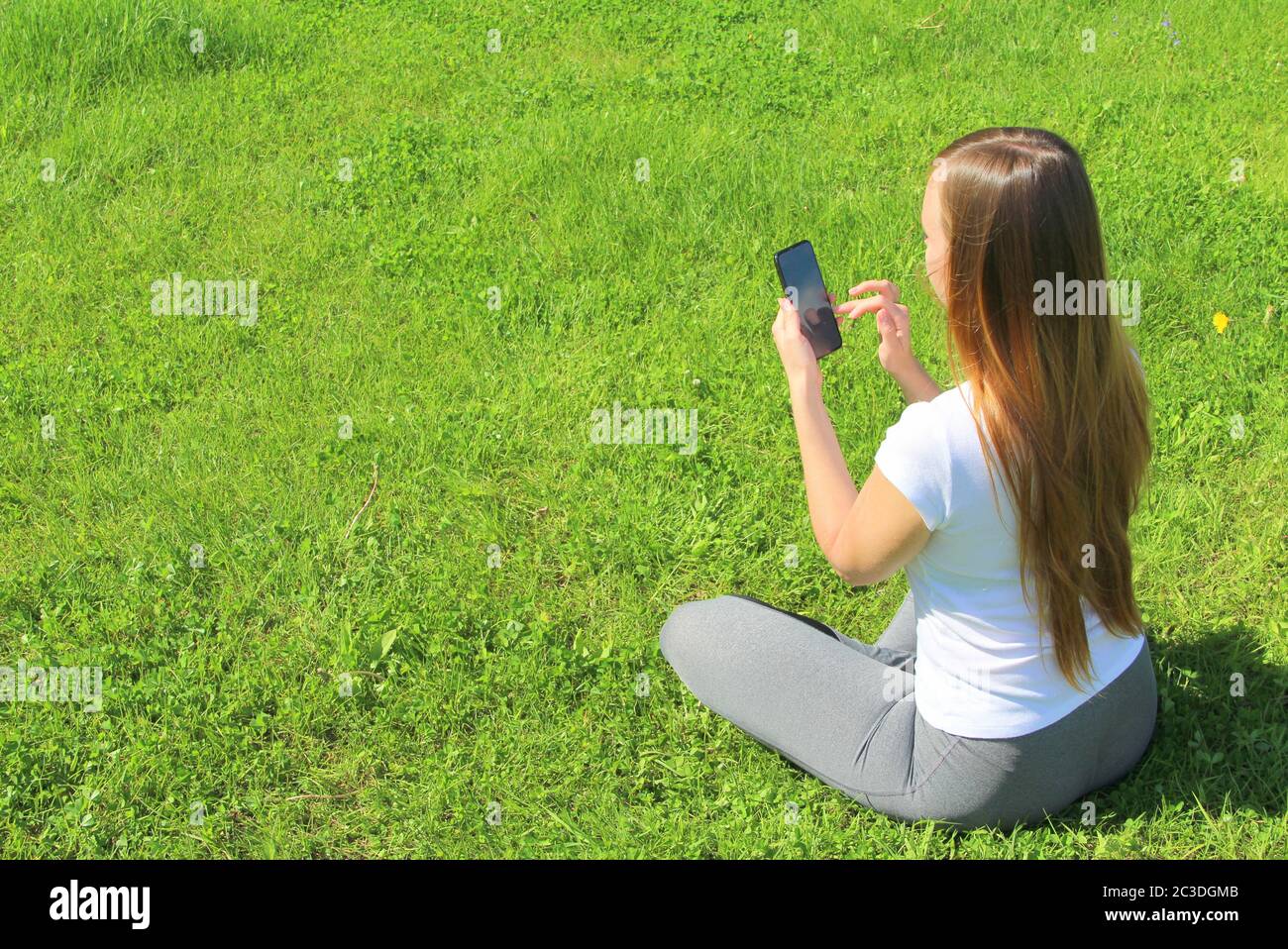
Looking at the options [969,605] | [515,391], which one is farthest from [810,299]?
[515,391]

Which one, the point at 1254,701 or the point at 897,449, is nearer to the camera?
the point at 897,449

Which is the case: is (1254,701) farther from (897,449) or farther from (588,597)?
(588,597)

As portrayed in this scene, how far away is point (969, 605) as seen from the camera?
254 cm

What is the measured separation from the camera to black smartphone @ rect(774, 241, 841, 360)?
10.6 feet

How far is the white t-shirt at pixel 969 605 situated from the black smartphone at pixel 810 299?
776 millimetres

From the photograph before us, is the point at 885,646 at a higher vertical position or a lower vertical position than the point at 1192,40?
lower

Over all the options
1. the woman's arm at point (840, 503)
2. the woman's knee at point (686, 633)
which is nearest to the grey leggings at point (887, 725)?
the woman's knee at point (686, 633)

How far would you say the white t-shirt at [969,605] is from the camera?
235 centimetres

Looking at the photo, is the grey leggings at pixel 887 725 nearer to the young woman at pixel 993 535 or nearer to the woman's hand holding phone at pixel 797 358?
the young woman at pixel 993 535

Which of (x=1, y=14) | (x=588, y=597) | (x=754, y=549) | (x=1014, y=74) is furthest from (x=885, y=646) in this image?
(x=1, y=14)

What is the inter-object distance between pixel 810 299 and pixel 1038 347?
3.38ft

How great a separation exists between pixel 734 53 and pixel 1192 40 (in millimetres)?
2677

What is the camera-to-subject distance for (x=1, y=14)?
20.7ft

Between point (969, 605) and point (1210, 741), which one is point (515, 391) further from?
point (1210, 741)
